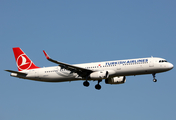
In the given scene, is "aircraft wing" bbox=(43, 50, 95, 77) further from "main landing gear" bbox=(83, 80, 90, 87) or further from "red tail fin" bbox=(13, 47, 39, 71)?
"red tail fin" bbox=(13, 47, 39, 71)

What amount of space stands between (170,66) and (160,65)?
187 centimetres

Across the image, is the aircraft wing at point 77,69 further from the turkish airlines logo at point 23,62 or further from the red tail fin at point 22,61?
the turkish airlines logo at point 23,62

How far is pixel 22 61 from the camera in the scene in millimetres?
65438

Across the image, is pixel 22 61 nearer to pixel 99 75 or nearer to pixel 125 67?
pixel 99 75

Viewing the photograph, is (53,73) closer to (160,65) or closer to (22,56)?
(22,56)

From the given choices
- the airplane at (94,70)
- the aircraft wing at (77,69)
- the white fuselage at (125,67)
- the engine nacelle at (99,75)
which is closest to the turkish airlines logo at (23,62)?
the airplane at (94,70)

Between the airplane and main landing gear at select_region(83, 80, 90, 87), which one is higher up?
the airplane

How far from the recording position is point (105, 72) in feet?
184

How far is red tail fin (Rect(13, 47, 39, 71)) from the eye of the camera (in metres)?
64.4

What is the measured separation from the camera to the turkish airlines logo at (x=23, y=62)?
64562mm

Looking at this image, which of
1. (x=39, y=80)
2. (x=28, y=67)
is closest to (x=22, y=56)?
(x=28, y=67)

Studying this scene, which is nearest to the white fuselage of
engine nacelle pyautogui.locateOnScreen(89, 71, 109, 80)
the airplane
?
the airplane

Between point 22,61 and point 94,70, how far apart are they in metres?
16.6

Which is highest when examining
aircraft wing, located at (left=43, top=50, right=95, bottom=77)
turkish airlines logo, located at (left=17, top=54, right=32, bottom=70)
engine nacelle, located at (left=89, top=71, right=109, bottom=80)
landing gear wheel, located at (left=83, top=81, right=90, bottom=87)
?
turkish airlines logo, located at (left=17, top=54, right=32, bottom=70)
